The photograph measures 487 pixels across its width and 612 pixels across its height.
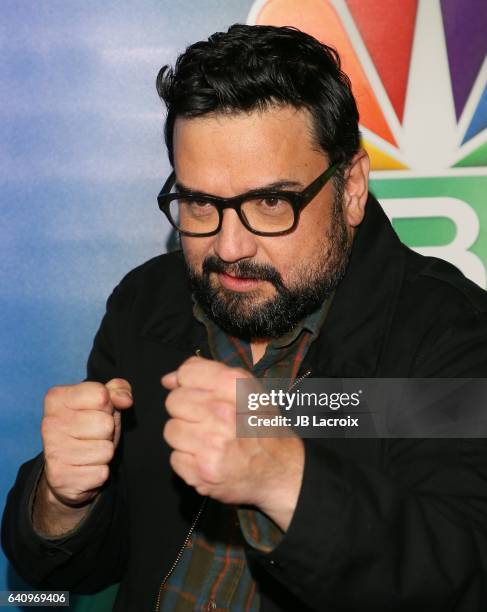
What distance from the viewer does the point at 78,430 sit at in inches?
50.4

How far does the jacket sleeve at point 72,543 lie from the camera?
1494 millimetres

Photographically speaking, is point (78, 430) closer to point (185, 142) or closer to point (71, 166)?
point (185, 142)

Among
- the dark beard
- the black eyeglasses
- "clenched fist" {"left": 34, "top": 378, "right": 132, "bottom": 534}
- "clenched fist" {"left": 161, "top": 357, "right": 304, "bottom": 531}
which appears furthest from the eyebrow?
"clenched fist" {"left": 161, "top": 357, "right": 304, "bottom": 531}

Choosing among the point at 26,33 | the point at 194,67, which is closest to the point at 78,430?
the point at 194,67

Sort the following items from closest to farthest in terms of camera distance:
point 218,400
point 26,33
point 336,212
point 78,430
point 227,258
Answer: point 218,400
point 78,430
point 227,258
point 336,212
point 26,33

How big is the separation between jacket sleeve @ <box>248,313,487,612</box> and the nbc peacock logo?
0.96m

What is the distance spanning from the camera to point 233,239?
57.7 inches

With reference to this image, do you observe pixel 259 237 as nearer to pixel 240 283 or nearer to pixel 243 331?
pixel 240 283

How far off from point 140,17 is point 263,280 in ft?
2.62

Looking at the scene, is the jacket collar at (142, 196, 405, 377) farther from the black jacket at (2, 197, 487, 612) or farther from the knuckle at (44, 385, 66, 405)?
the knuckle at (44, 385, 66, 405)

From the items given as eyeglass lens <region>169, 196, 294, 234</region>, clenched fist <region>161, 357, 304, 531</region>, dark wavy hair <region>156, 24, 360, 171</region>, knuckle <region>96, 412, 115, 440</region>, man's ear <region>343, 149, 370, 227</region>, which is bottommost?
clenched fist <region>161, 357, 304, 531</region>

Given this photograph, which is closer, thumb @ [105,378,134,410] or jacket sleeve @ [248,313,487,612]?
jacket sleeve @ [248,313,487,612]

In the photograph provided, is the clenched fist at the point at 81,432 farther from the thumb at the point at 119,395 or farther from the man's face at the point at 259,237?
the man's face at the point at 259,237

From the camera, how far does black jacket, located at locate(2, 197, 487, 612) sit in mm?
1050
